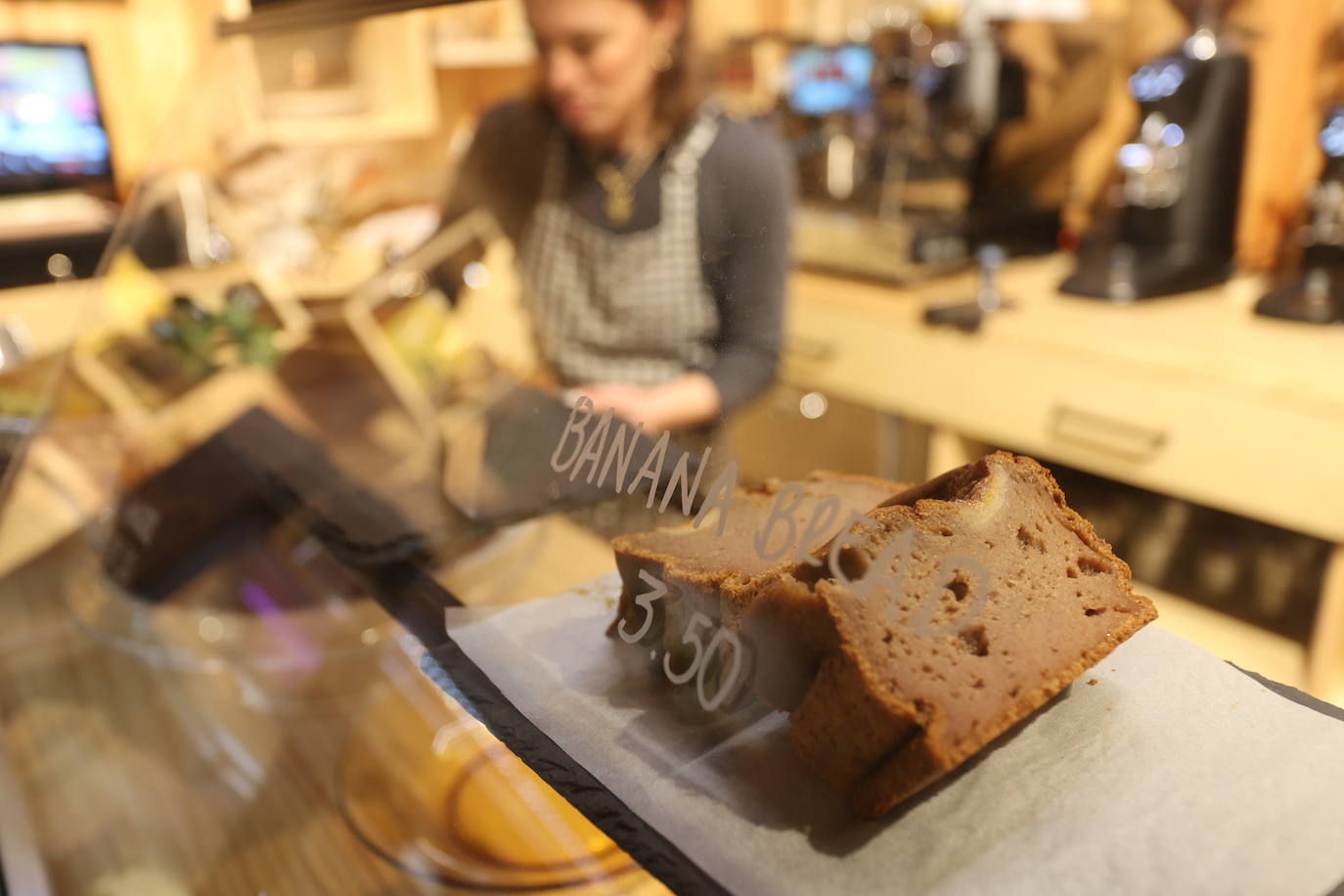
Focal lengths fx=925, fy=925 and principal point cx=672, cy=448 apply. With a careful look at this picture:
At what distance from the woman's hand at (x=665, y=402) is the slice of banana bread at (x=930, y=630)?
13 cm

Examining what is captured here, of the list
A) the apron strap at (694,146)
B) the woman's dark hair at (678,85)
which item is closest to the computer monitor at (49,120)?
the woman's dark hair at (678,85)

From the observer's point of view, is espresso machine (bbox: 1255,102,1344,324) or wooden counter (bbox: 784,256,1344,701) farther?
espresso machine (bbox: 1255,102,1344,324)

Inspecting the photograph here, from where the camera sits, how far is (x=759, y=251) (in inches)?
20.2

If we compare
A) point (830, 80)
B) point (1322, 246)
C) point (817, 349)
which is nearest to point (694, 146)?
point (817, 349)

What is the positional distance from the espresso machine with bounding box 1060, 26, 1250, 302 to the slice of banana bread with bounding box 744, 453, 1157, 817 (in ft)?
3.93

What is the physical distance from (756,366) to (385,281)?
0.66 metres

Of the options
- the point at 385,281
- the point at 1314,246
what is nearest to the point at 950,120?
the point at 1314,246

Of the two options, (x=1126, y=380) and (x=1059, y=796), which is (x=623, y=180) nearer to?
(x=1059, y=796)

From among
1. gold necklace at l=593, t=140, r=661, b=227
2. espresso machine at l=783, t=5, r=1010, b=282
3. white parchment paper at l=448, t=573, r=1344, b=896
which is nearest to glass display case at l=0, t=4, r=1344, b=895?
white parchment paper at l=448, t=573, r=1344, b=896

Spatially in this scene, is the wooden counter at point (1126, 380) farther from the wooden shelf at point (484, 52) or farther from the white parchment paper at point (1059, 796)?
the wooden shelf at point (484, 52)

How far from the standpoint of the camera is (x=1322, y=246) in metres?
1.42

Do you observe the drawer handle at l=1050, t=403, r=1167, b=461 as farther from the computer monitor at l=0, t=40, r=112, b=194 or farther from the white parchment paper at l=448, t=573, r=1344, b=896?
the computer monitor at l=0, t=40, r=112, b=194

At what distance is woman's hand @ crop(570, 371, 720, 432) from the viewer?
19.5 inches

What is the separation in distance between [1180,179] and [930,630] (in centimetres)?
151
